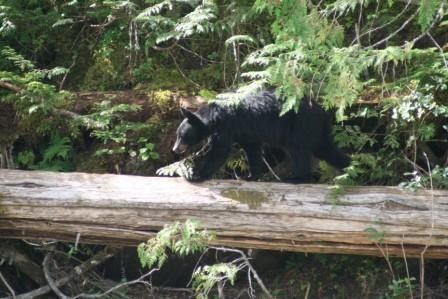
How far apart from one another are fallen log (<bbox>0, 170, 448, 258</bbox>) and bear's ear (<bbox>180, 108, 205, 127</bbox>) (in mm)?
906

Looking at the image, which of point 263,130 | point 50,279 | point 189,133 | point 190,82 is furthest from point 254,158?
point 50,279

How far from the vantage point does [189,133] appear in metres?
6.68

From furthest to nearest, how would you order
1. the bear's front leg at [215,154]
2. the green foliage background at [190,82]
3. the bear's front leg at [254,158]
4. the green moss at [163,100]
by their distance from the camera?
the green moss at [163,100], the bear's front leg at [254,158], the bear's front leg at [215,154], the green foliage background at [190,82]

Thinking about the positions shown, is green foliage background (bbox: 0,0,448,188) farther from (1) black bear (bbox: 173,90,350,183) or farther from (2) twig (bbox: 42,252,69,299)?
(2) twig (bbox: 42,252,69,299)

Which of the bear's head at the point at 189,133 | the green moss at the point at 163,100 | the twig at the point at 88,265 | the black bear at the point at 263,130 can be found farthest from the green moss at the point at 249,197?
the green moss at the point at 163,100

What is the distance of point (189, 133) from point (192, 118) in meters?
0.18

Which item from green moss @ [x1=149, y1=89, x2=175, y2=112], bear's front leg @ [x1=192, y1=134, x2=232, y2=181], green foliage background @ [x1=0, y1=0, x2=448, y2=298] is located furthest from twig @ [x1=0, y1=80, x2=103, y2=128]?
bear's front leg @ [x1=192, y1=134, x2=232, y2=181]

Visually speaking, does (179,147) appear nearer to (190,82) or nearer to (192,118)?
(192,118)

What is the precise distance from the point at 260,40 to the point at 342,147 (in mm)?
1625

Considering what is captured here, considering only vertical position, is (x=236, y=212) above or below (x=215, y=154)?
below

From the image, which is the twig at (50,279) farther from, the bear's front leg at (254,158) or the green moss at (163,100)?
the bear's front leg at (254,158)

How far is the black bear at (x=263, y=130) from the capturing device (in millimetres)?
6348

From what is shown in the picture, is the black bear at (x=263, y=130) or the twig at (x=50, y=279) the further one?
the black bear at (x=263, y=130)

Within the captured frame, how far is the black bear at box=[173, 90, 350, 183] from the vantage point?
6348mm
